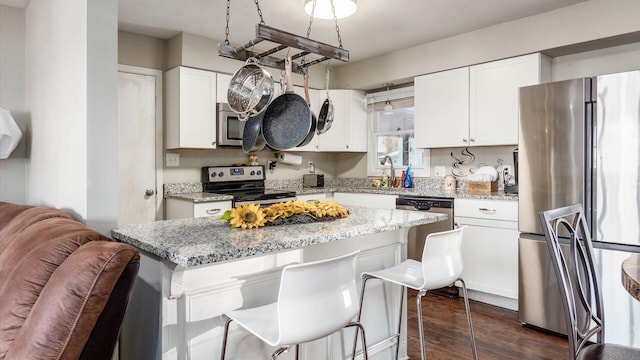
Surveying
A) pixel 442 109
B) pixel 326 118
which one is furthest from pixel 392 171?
pixel 326 118

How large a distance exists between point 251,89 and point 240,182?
2.57m

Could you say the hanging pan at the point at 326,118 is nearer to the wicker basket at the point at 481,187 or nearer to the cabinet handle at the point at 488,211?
the cabinet handle at the point at 488,211

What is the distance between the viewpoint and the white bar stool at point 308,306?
3.91 ft

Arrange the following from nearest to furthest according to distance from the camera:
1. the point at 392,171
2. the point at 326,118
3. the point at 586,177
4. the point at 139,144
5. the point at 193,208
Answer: the point at 326,118, the point at 586,177, the point at 193,208, the point at 139,144, the point at 392,171

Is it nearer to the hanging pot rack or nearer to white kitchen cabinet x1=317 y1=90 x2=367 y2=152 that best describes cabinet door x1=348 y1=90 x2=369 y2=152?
white kitchen cabinet x1=317 y1=90 x2=367 y2=152

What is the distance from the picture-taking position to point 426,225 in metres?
3.55

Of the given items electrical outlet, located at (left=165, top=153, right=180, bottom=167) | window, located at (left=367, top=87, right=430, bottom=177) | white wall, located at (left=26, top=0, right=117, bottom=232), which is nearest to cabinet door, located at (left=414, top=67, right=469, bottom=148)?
window, located at (left=367, top=87, right=430, bottom=177)

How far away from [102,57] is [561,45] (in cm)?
320

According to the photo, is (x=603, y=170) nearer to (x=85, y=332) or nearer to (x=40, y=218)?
(x=85, y=332)

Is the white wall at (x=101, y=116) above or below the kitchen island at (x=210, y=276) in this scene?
above

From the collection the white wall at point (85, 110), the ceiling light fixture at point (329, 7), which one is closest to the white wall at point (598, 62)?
the ceiling light fixture at point (329, 7)

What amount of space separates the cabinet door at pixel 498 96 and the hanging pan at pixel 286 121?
2.17m

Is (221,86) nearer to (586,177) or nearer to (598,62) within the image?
(586,177)

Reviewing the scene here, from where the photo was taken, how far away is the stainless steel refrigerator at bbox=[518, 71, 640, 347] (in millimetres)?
2299
